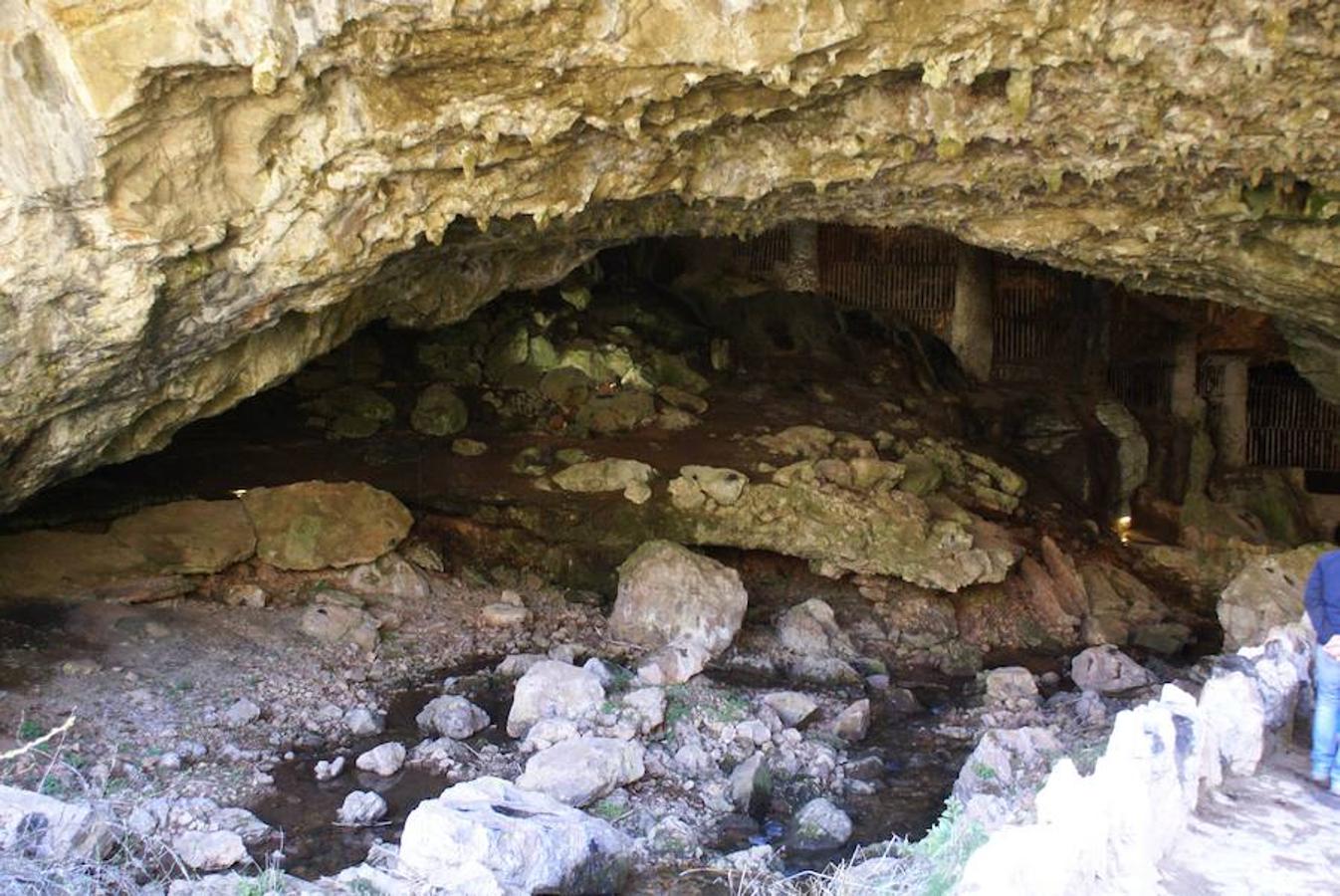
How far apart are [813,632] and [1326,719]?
6215mm

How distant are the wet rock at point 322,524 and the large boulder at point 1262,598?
26.7 ft

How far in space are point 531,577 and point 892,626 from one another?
388 centimetres

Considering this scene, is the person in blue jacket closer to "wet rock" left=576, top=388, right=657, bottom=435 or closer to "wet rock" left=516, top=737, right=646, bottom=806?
"wet rock" left=516, top=737, right=646, bottom=806

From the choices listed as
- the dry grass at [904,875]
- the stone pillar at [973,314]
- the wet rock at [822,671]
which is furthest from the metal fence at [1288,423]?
the dry grass at [904,875]

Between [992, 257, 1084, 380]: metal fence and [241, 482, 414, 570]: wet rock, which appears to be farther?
[992, 257, 1084, 380]: metal fence

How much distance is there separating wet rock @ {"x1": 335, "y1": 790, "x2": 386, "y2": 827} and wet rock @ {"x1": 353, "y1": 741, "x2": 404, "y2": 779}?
63 centimetres

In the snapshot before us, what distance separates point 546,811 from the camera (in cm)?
625

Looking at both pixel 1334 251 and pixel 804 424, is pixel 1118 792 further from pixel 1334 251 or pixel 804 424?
pixel 804 424

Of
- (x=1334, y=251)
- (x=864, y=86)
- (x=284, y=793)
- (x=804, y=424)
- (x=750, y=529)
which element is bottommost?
(x=284, y=793)

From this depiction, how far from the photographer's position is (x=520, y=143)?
673 centimetres

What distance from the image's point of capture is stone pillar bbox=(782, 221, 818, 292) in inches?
653

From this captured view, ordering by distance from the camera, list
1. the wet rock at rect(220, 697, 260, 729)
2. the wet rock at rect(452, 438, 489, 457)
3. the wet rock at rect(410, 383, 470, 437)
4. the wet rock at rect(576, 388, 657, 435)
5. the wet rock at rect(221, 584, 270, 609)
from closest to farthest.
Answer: the wet rock at rect(220, 697, 260, 729)
the wet rock at rect(221, 584, 270, 609)
the wet rock at rect(452, 438, 489, 457)
the wet rock at rect(410, 383, 470, 437)
the wet rock at rect(576, 388, 657, 435)

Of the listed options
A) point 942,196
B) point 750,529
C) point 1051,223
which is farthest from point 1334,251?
point 750,529

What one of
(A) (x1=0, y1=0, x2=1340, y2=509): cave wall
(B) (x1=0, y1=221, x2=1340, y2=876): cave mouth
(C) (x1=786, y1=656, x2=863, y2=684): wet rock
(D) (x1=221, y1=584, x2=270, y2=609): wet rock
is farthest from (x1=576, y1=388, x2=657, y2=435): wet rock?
(A) (x1=0, y1=0, x2=1340, y2=509): cave wall
